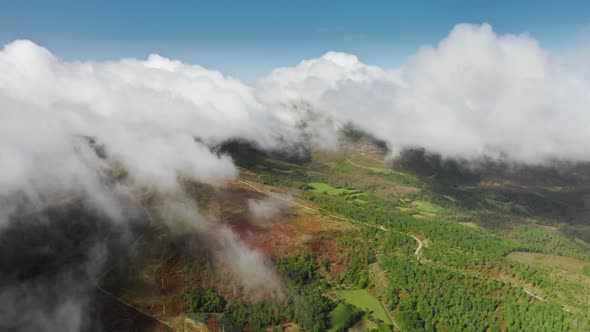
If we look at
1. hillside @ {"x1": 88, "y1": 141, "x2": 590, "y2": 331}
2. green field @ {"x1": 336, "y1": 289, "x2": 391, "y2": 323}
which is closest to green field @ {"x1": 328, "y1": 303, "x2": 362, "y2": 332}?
hillside @ {"x1": 88, "y1": 141, "x2": 590, "y2": 331}

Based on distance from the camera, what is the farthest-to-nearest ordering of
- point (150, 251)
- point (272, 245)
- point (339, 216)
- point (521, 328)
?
point (339, 216), point (272, 245), point (150, 251), point (521, 328)

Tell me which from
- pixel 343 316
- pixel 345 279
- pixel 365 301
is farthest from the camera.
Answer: pixel 345 279

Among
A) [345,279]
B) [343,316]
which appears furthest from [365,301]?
[343,316]

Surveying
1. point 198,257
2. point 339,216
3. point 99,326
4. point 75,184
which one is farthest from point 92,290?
point 339,216

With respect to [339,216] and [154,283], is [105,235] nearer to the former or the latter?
[154,283]

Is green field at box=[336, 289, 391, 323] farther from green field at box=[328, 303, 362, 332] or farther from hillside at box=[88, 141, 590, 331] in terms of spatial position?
green field at box=[328, 303, 362, 332]

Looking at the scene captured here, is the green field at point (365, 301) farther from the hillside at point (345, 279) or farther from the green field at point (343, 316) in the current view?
the green field at point (343, 316)

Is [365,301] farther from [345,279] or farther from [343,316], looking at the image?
[343,316]

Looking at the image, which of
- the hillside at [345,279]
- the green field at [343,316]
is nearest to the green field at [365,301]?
the hillside at [345,279]
